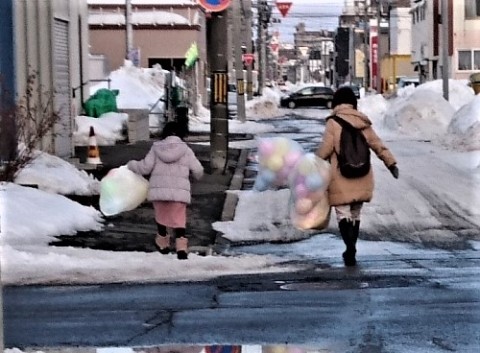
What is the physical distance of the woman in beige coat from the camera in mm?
9914

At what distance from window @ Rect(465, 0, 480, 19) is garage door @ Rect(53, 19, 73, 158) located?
40.1 m

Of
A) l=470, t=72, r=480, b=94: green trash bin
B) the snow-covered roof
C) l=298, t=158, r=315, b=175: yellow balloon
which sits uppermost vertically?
the snow-covered roof

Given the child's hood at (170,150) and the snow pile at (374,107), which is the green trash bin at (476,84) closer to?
the snow pile at (374,107)

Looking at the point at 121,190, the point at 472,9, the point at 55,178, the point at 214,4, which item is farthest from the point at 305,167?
the point at 472,9

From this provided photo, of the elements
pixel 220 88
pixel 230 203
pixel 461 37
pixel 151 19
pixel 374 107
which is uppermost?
pixel 151 19

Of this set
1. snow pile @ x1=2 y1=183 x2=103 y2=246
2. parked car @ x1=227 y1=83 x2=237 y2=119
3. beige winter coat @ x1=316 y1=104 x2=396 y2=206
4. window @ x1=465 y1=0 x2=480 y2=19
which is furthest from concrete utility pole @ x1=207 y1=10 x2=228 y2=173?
window @ x1=465 y1=0 x2=480 y2=19

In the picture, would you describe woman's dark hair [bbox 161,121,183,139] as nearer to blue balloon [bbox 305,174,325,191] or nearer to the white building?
blue balloon [bbox 305,174,325,191]

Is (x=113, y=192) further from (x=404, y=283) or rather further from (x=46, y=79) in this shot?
(x=46, y=79)

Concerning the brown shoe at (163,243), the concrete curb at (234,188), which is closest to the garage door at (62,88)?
the concrete curb at (234,188)

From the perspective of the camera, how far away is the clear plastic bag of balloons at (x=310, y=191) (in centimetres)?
979

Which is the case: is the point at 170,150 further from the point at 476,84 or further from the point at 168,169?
the point at 476,84

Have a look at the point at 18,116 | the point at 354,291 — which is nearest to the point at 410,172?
the point at 18,116

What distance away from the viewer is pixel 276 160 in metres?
9.98

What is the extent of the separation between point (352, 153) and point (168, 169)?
1.89 m
